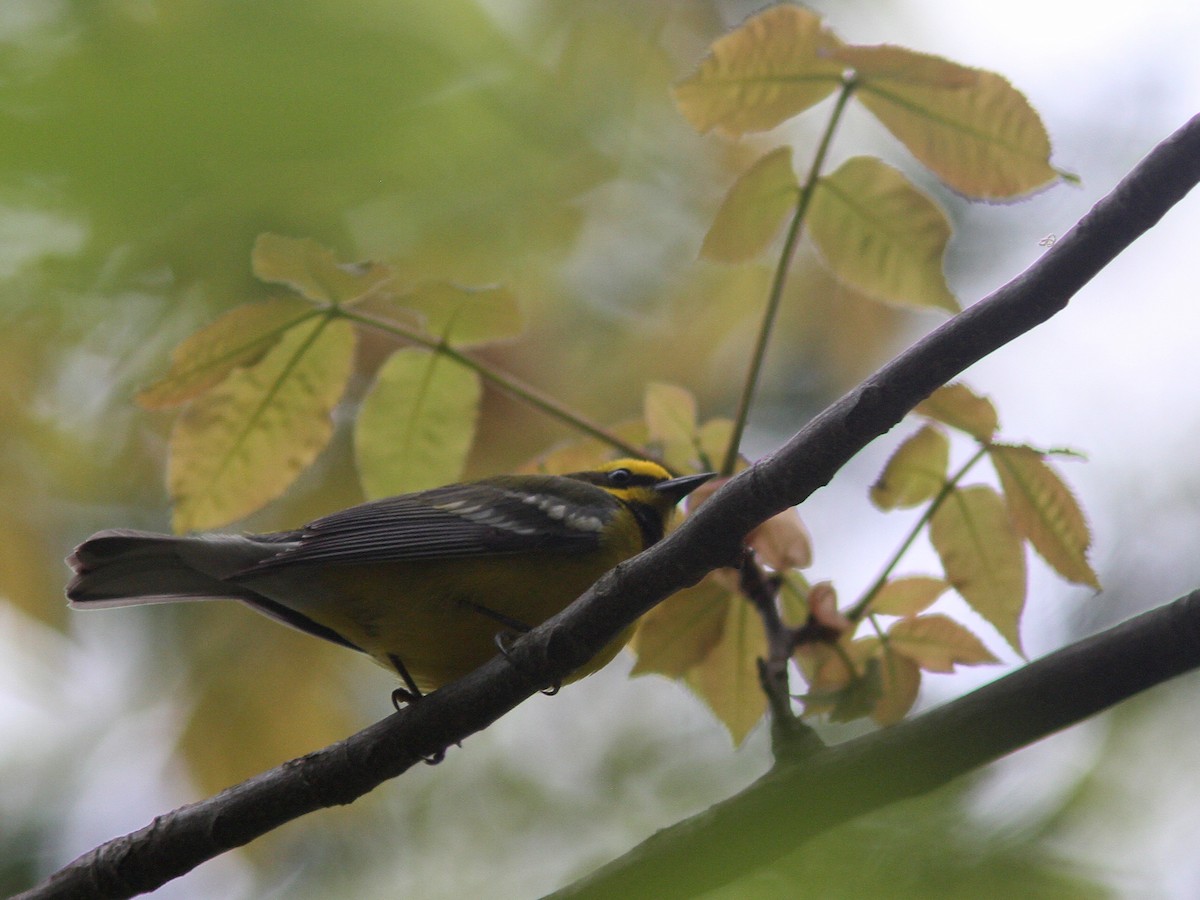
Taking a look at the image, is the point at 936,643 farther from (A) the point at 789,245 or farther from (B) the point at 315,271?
(B) the point at 315,271

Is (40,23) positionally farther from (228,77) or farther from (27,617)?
(27,617)

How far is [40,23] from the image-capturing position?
0.88m

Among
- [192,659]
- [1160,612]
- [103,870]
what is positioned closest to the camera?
[1160,612]

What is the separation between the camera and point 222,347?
8.63ft

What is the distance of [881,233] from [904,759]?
174 centimetres

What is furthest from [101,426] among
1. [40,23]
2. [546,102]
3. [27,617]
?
[40,23]

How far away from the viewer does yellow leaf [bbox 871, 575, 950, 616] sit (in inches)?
104

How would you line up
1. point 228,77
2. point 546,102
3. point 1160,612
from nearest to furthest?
1. point 228,77
2. point 546,102
3. point 1160,612

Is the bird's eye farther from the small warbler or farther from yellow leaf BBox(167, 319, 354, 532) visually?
yellow leaf BBox(167, 319, 354, 532)

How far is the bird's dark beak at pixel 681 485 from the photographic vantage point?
117 inches

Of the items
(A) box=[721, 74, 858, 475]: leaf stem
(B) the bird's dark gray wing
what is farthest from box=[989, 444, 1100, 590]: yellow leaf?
(B) the bird's dark gray wing

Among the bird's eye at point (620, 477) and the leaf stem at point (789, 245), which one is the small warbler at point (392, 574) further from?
the bird's eye at point (620, 477)

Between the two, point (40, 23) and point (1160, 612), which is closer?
point (40, 23)

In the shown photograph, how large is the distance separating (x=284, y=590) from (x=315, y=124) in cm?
219
